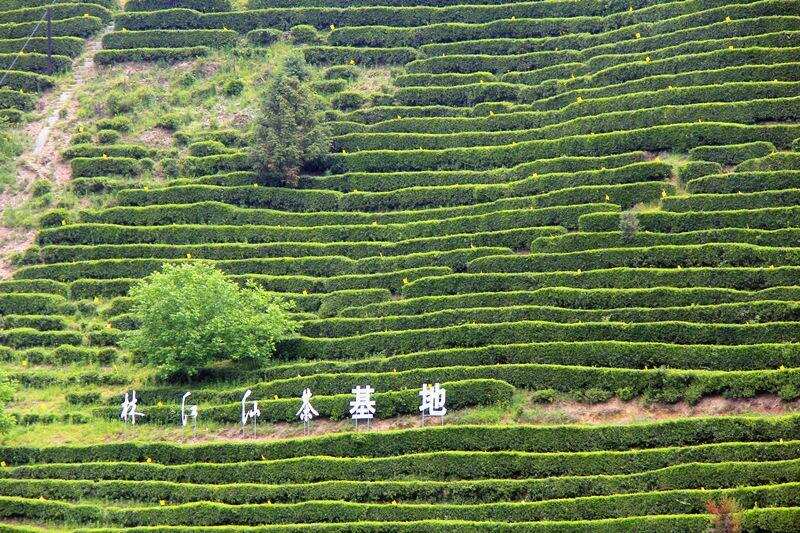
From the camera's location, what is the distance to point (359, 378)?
50.2 metres

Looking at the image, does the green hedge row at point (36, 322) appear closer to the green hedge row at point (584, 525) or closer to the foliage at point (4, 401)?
the foliage at point (4, 401)

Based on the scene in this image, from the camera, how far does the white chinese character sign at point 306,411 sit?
4878 centimetres

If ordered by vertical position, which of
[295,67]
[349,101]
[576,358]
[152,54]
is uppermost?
[152,54]

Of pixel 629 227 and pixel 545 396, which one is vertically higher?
pixel 629 227

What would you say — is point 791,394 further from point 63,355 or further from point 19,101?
point 19,101

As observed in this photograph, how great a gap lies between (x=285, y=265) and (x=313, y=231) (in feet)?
7.23

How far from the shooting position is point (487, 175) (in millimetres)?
59969

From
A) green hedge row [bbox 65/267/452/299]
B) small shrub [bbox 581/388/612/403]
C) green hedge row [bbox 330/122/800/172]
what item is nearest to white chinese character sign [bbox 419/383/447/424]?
small shrub [bbox 581/388/612/403]

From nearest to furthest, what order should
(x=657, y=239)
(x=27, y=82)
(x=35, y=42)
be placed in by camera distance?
(x=657, y=239) → (x=27, y=82) → (x=35, y=42)

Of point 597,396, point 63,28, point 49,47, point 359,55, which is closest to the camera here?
point 597,396

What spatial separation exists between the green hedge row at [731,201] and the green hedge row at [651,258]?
105 inches

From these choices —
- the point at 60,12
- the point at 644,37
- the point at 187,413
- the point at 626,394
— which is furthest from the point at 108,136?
the point at 626,394

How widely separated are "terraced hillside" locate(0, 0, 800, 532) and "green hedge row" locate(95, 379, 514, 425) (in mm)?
75

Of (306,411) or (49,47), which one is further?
(49,47)
